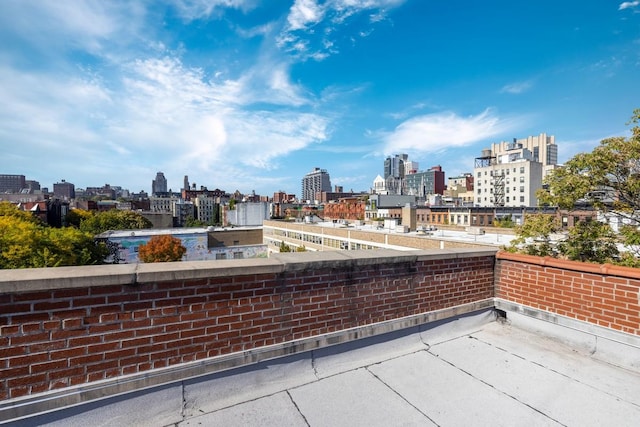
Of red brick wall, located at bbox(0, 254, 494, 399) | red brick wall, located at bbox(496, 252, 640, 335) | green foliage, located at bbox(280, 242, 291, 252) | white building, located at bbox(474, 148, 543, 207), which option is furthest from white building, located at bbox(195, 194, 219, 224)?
red brick wall, located at bbox(0, 254, 494, 399)

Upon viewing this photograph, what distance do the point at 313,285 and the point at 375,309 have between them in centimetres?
92

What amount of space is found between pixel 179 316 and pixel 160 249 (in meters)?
42.7

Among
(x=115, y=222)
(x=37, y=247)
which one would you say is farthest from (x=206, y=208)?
(x=37, y=247)

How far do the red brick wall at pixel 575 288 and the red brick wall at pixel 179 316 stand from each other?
5.50ft

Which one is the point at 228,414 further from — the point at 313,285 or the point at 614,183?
the point at 614,183

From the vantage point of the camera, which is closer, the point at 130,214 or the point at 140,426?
the point at 140,426

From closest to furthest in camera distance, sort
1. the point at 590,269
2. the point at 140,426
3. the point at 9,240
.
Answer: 1. the point at 140,426
2. the point at 590,269
3. the point at 9,240

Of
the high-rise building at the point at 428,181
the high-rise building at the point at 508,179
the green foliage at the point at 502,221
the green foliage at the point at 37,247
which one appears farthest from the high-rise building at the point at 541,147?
the green foliage at the point at 37,247

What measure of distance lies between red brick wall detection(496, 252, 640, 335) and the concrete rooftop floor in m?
0.50

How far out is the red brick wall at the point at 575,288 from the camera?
Answer: 3.36m

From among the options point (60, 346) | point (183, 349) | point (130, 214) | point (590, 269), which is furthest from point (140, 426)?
point (130, 214)

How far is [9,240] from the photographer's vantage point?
2350cm

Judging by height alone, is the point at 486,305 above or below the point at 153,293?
below

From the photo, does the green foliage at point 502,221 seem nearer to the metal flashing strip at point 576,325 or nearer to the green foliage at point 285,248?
the green foliage at point 285,248
